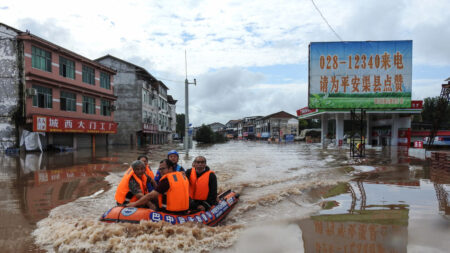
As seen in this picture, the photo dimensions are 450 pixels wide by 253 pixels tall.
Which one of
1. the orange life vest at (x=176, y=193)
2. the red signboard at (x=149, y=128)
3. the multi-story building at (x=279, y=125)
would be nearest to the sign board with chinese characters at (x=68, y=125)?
the red signboard at (x=149, y=128)

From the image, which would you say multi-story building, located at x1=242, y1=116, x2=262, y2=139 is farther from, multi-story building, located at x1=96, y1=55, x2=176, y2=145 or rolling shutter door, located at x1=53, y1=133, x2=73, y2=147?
rolling shutter door, located at x1=53, y1=133, x2=73, y2=147

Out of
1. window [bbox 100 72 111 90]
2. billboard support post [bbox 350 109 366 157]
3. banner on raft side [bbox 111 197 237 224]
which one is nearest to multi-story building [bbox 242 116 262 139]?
window [bbox 100 72 111 90]

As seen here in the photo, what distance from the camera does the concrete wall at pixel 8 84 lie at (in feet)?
72.7

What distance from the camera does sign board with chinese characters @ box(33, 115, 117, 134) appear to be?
72.3 feet

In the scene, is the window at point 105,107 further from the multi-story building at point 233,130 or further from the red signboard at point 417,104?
the multi-story building at point 233,130

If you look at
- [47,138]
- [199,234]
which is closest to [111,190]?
[199,234]

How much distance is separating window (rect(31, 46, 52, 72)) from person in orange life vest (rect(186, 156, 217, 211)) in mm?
22049

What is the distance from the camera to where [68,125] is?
25047mm

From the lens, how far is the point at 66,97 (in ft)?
87.4

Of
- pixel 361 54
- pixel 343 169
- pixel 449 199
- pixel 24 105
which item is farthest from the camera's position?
pixel 24 105

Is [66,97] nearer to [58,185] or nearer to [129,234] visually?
[58,185]

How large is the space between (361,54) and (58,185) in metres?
17.3

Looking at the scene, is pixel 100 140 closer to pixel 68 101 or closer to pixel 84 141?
pixel 84 141

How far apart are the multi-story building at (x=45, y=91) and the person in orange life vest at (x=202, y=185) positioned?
65.3 feet
